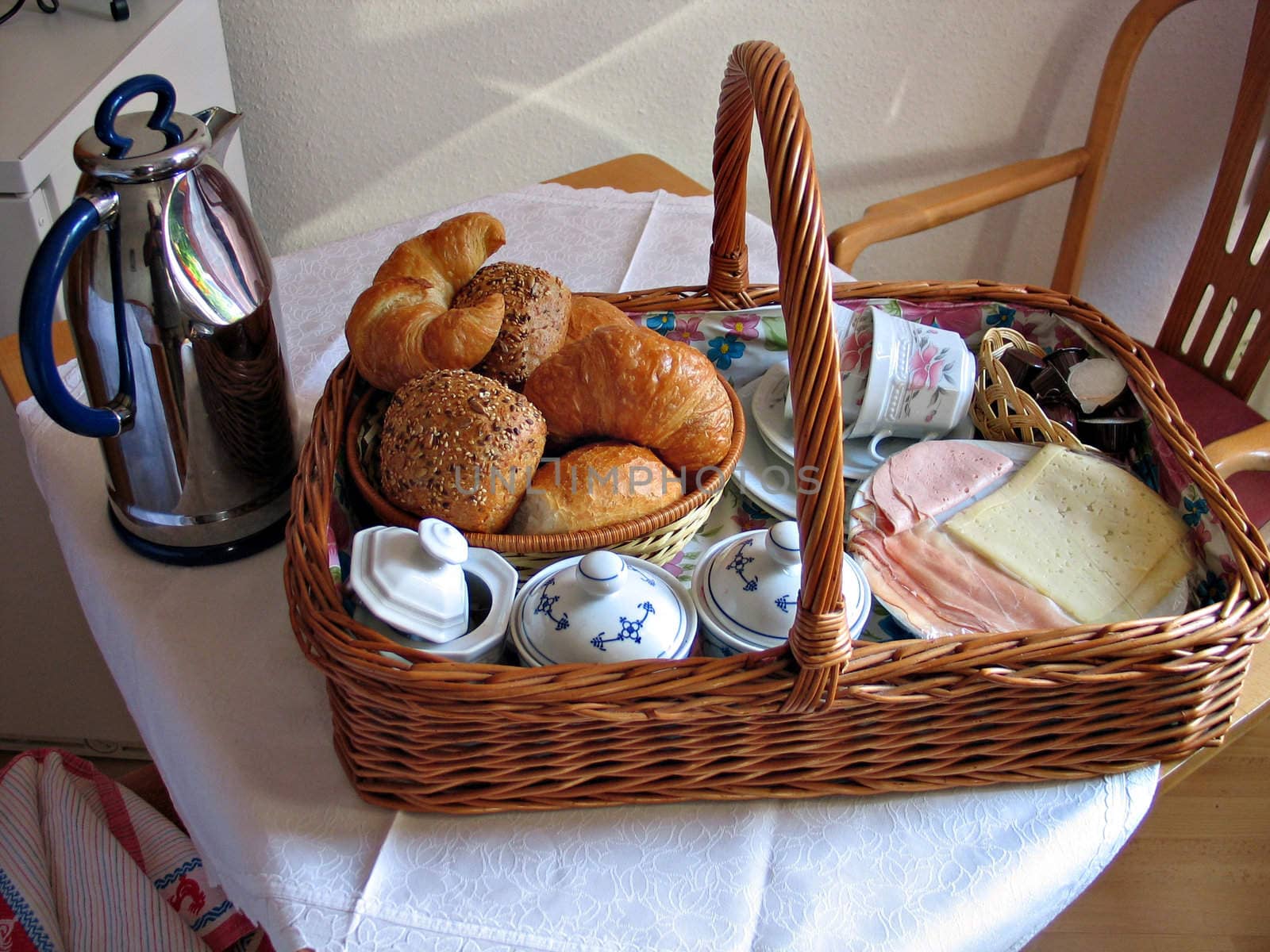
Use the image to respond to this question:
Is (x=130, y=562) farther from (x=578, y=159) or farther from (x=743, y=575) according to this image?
(x=578, y=159)

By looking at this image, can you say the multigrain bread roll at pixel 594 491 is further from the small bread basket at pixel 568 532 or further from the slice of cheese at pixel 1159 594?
the slice of cheese at pixel 1159 594

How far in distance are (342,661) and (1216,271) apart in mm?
1357

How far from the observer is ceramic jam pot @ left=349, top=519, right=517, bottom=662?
0.56 m

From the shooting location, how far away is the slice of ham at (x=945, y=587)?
69 cm

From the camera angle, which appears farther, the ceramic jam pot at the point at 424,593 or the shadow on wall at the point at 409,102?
the shadow on wall at the point at 409,102

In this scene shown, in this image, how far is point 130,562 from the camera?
755 millimetres

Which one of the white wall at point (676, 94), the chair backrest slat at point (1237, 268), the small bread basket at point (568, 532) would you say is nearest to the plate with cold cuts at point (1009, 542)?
the small bread basket at point (568, 532)

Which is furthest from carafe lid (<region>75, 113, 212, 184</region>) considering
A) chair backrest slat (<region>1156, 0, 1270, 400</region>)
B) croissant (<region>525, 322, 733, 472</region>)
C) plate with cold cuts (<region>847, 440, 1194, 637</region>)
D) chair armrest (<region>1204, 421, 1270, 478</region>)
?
chair backrest slat (<region>1156, 0, 1270, 400</region>)

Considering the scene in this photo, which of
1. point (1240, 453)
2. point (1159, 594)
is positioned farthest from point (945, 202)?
point (1159, 594)

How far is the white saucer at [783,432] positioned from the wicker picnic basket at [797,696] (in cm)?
28

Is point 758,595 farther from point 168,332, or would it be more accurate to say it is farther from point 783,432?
point 168,332

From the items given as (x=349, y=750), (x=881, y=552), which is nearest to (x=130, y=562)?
(x=349, y=750)

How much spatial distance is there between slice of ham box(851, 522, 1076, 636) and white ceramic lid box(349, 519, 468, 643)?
1.03ft

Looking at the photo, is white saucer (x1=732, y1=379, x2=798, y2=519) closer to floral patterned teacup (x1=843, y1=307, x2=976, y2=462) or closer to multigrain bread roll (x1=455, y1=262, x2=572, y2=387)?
floral patterned teacup (x1=843, y1=307, x2=976, y2=462)
